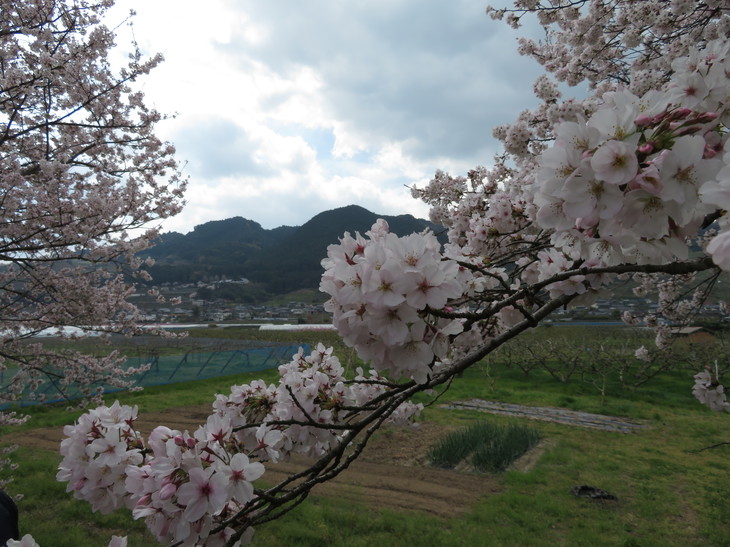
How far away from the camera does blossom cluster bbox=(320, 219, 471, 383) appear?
1033 mm

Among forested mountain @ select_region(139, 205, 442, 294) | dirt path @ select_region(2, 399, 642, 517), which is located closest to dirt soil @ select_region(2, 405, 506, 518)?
dirt path @ select_region(2, 399, 642, 517)

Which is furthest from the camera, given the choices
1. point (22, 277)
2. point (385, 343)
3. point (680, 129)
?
point (22, 277)

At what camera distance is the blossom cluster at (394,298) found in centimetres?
103

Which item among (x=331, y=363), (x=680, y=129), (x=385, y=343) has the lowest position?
(x=331, y=363)

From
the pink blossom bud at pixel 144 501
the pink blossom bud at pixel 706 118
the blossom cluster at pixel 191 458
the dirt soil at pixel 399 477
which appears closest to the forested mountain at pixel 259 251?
the dirt soil at pixel 399 477

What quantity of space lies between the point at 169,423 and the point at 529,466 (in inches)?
341

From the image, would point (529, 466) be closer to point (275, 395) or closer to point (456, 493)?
point (456, 493)

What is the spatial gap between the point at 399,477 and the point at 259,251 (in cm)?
14728

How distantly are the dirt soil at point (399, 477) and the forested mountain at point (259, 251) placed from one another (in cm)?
7070

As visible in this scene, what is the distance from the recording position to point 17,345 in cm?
682

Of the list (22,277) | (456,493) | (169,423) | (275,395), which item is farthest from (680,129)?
(169,423)

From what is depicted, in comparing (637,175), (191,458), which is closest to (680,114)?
(637,175)

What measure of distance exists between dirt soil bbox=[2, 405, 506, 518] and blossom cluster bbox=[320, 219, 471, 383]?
18.8 ft

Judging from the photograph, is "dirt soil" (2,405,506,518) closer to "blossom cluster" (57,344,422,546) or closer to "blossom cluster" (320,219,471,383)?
"blossom cluster" (57,344,422,546)
